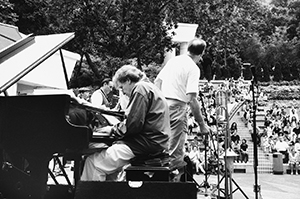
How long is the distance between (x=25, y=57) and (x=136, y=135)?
4.19 ft

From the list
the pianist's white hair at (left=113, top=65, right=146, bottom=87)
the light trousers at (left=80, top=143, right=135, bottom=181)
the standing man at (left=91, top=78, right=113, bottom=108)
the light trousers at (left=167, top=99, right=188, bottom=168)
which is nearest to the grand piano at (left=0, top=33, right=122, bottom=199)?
the light trousers at (left=80, top=143, right=135, bottom=181)

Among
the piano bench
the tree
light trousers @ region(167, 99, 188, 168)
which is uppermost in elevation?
the tree

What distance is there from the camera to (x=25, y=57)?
4.05m

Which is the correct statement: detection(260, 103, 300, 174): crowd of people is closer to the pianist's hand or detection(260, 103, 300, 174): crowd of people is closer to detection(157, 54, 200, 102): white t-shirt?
detection(157, 54, 200, 102): white t-shirt

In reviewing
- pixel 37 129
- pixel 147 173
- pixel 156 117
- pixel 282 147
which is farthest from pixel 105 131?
pixel 282 147

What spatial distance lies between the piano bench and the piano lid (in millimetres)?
1289

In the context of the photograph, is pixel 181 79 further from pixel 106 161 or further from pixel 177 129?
pixel 106 161

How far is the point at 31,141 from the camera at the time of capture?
387 cm

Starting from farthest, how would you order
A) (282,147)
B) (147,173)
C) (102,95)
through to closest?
(282,147), (102,95), (147,173)

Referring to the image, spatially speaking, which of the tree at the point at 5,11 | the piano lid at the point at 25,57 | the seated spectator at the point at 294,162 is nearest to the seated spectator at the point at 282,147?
the seated spectator at the point at 294,162

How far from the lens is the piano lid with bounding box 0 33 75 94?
358 centimetres

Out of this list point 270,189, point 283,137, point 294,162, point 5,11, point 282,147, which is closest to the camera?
point 270,189

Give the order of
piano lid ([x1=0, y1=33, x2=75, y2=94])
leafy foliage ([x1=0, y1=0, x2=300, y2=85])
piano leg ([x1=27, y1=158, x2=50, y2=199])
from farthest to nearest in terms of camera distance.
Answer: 1. leafy foliage ([x1=0, y1=0, x2=300, y2=85])
2. piano leg ([x1=27, y1=158, x2=50, y2=199])
3. piano lid ([x1=0, y1=33, x2=75, y2=94])

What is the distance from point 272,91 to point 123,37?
27.1m
